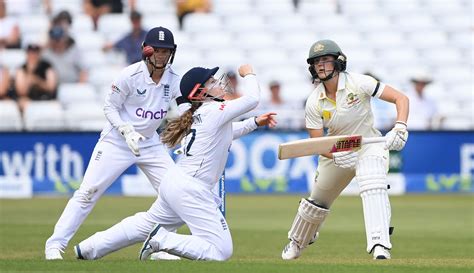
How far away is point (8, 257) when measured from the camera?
8945mm

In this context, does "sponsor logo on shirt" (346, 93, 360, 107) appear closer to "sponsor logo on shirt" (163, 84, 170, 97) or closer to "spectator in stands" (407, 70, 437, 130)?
"sponsor logo on shirt" (163, 84, 170, 97)

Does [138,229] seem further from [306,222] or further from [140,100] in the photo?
[306,222]

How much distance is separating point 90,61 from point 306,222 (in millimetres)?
11198

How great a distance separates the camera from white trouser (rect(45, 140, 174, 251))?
8.65m

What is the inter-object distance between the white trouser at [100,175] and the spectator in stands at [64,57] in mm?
9665

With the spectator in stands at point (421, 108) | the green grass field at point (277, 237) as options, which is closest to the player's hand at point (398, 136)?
the green grass field at point (277, 237)

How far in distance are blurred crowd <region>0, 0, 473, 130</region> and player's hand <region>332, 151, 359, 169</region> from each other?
7.58 metres

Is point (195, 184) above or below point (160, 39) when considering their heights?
below

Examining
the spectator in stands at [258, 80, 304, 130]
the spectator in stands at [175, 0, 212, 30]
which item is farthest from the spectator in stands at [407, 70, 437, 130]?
the spectator in stands at [175, 0, 212, 30]

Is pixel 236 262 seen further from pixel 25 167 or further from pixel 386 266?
pixel 25 167

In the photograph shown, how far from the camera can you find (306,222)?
909 centimetres

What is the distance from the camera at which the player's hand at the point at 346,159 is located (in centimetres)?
860

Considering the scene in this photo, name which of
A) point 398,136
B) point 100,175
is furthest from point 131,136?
point 398,136

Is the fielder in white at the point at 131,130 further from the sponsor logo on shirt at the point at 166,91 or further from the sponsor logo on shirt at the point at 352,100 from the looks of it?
the sponsor logo on shirt at the point at 352,100
